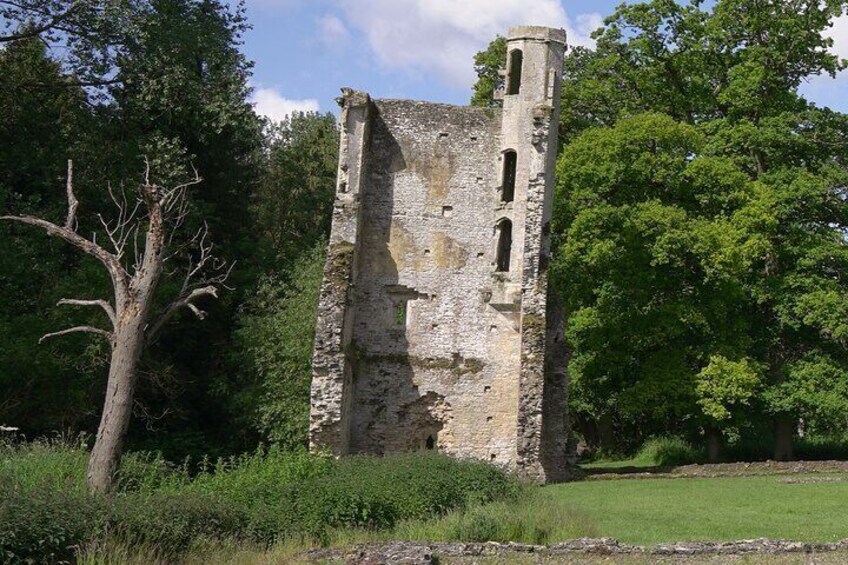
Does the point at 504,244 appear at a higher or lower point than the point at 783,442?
higher

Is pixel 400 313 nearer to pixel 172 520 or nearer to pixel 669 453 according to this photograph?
pixel 669 453

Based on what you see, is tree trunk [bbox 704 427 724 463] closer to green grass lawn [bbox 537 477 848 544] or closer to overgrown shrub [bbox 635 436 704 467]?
overgrown shrub [bbox 635 436 704 467]

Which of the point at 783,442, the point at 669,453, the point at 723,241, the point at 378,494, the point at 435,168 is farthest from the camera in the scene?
the point at 669,453

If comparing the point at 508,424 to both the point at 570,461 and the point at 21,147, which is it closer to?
the point at 570,461

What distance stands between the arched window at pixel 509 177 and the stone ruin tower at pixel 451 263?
31 mm

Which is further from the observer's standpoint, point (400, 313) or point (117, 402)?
point (400, 313)

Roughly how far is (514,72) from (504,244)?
4560 millimetres

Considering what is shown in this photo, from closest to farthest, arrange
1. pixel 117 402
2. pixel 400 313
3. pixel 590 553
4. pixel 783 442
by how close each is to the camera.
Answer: pixel 590 553 < pixel 117 402 < pixel 400 313 < pixel 783 442

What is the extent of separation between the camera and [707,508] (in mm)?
19141

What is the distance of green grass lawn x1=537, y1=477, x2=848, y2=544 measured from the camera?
51.0 feet

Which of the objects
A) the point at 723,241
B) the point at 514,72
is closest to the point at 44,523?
the point at 514,72

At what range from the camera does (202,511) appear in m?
13.9

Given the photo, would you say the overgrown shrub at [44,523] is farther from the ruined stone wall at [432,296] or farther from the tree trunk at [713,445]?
the tree trunk at [713,445]

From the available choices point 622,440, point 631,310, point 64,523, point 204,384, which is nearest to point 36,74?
point 204,384
